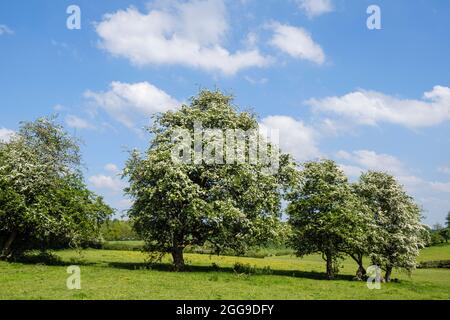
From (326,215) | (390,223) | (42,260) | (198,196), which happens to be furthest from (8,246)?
(390,223)

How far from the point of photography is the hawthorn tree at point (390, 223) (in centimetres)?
4978

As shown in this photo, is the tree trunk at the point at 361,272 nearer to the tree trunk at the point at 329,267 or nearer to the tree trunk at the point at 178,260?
the tree trunk at the point at 329,267

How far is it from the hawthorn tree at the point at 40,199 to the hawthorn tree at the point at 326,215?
69.4ft

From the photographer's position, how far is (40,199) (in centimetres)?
4550

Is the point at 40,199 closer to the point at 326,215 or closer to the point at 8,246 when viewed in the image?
the point at 8,246

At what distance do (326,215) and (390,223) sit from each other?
901 centimetres

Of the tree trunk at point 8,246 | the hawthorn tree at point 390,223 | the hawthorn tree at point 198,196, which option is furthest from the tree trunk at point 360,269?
the tree trunk at point 8,246

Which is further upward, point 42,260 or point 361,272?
point 42,260

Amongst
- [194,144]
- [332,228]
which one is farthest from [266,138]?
[332,228]

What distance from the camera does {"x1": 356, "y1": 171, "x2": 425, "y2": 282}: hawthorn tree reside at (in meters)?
49.8
